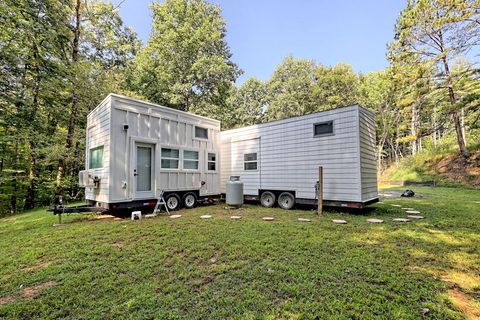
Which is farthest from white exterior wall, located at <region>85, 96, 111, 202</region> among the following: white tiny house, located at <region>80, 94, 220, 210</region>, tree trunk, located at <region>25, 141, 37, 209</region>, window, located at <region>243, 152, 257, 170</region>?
tree trunk, located at <region>25, 141, 37, 209</region>

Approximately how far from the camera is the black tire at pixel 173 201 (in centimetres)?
745

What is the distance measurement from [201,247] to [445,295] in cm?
323

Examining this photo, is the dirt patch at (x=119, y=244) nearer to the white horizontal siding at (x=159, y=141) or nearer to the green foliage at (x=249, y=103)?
the white horizontal siding at (x=159, y=141)

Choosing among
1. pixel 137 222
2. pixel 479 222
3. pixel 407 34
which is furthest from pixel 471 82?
pixel 137 222

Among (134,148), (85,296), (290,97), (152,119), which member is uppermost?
(290,97)

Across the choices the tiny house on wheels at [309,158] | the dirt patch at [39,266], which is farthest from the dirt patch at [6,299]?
the tiny house on wheels at [309,158]

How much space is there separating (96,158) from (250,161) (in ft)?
17.5

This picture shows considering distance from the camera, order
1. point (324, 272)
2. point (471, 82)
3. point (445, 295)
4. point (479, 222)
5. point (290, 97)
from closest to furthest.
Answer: point (445, 295) < point (324, 272) < point (479, 222) < point (471, 82) < point (290, 97)

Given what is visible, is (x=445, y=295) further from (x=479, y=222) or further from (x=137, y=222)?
(x=137, y=222)

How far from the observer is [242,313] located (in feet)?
6.82

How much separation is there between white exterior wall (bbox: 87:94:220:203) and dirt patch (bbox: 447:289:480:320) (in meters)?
6.84

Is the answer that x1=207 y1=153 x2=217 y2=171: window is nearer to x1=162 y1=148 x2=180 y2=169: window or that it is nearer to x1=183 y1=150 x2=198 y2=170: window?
x1=183 y1=150 x2=198 y2=170: window

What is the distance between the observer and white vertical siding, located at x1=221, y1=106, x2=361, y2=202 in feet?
21.2

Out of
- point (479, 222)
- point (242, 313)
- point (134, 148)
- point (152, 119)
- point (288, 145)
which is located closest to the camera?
point (242, 313)
